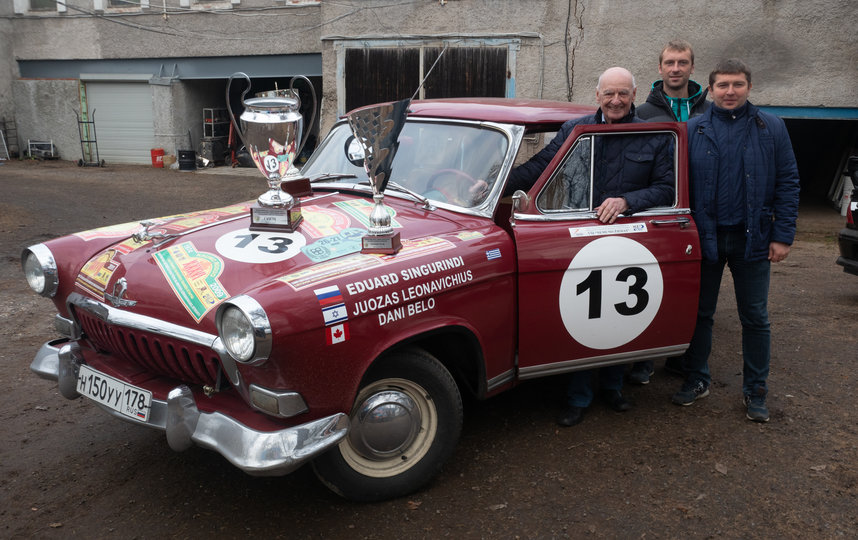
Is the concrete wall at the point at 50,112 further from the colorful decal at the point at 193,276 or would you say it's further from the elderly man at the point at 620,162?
the elderly man at the point at 620,162

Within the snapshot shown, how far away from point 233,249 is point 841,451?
3.37 meters

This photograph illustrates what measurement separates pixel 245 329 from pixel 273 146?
1346mm

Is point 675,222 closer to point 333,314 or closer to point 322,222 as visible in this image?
point 322,222

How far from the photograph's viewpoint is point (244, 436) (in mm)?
2691

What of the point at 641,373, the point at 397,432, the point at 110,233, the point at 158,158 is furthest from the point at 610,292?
the point at 158,158

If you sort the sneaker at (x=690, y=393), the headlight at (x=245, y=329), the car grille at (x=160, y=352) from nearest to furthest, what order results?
the headlight at (x=245, y=329) → the car grille at (x=160, y=352) → the sneaker at (x=690, y=393)

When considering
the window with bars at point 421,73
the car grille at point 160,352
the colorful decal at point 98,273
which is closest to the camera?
the car grille at point 160,352

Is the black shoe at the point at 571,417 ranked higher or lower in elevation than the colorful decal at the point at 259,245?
lower

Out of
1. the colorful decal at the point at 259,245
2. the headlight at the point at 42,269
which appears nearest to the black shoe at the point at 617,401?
the colorful decal at the point at 259,245

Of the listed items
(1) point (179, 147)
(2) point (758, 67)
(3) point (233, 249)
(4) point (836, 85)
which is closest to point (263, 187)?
(1) point (179, 147)

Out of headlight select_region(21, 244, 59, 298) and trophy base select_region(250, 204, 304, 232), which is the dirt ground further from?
trophy base select_region(250, 204, 304, 232)

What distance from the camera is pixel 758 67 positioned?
1154cm

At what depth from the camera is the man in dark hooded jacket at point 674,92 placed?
4520 millimetres

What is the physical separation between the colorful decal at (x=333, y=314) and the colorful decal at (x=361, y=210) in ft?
2.56
